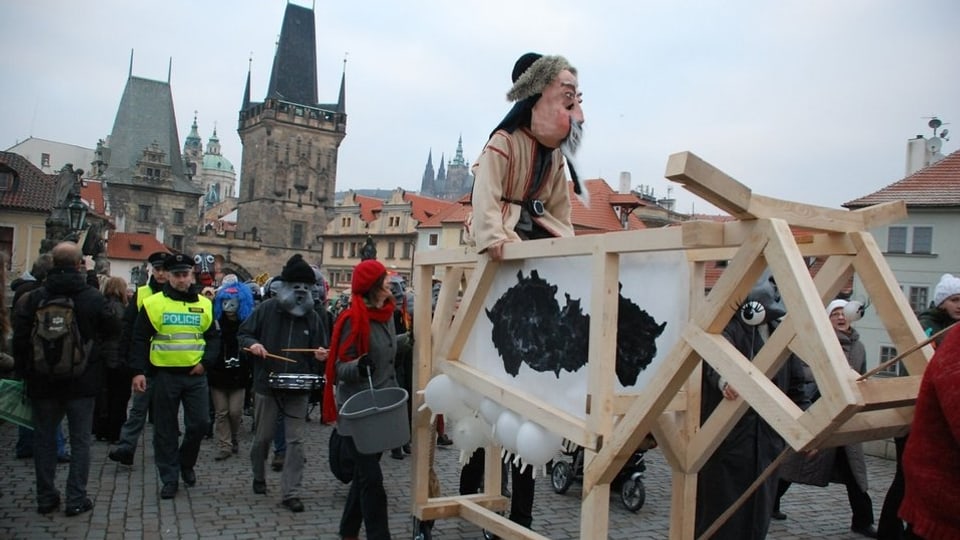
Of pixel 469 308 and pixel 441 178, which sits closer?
pixel 469 308

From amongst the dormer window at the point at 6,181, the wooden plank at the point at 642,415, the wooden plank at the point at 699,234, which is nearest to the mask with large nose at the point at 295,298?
the wooden plank at the point at 642,415

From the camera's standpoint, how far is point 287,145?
83.7 metres

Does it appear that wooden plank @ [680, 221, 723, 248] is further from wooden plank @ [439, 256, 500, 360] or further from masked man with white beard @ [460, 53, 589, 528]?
wooden plank @ [439, 256, 500, 360]

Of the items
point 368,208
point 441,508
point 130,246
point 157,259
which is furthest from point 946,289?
point 368,208

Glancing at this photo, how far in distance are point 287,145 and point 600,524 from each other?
277 ft

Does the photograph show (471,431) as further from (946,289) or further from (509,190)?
(946,289)

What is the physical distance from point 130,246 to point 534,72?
68412mm

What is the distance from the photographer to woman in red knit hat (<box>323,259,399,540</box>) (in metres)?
5.05

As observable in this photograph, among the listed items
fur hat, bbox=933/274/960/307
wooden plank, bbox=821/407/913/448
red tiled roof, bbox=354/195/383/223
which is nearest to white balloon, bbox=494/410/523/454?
wooden plank, bbox=821/407/913/448

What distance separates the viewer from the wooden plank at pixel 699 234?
2828 mm

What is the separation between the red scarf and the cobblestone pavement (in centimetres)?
123

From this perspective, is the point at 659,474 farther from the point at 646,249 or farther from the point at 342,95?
the point at 342,95

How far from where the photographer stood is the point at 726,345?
2889 millimetres

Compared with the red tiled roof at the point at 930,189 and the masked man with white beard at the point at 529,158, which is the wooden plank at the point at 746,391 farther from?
the red tiled roof at the point at 930,189
